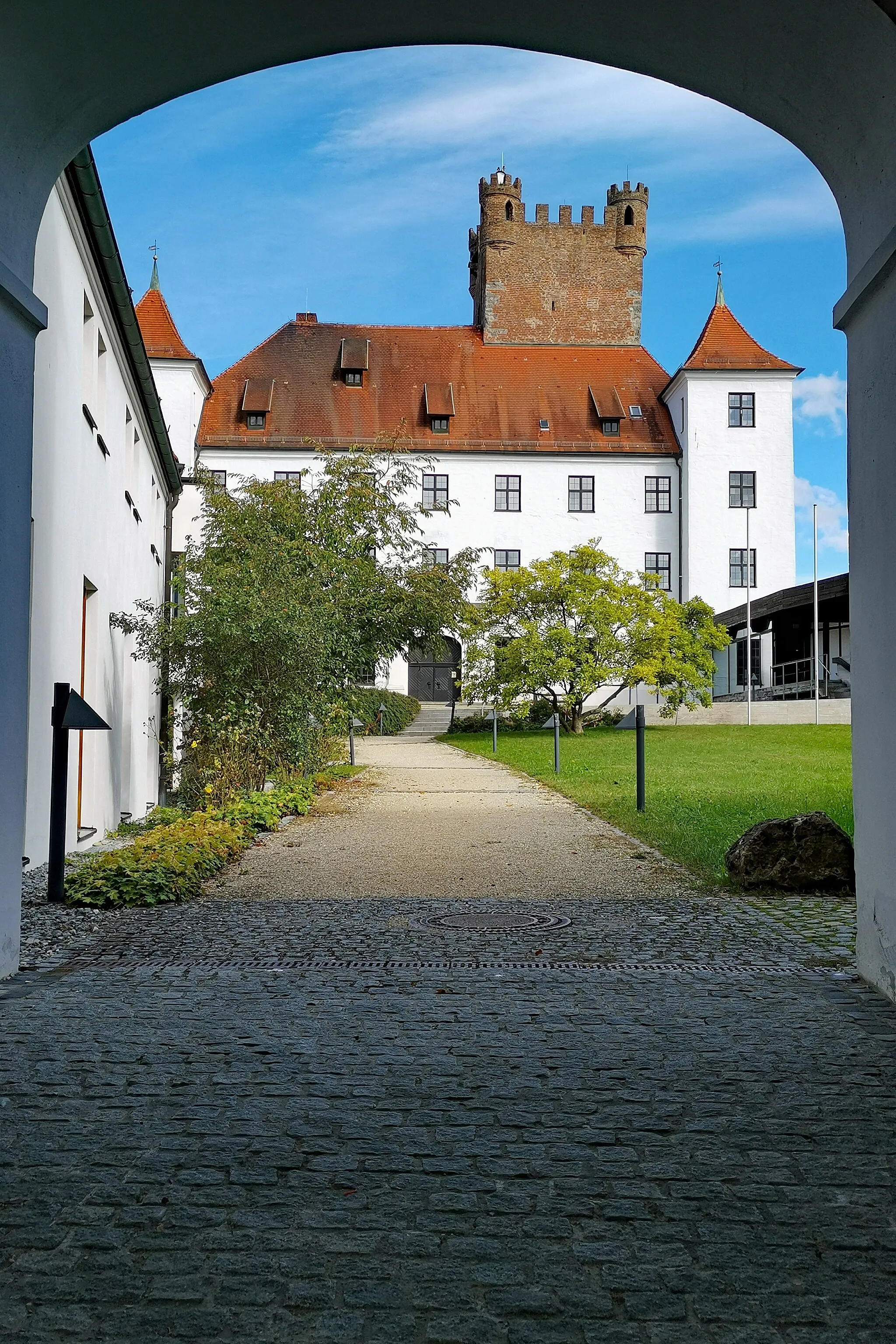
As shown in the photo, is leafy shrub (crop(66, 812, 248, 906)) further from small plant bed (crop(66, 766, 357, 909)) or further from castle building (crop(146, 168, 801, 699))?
castle building (crop(146, 168, 801, 699))

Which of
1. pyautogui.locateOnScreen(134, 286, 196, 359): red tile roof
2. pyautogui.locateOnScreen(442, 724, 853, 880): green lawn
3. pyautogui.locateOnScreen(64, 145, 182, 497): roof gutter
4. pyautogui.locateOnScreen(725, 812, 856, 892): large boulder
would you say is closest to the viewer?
pyautogui.locateOnScreen(725, 812, 856, 892): large boulder

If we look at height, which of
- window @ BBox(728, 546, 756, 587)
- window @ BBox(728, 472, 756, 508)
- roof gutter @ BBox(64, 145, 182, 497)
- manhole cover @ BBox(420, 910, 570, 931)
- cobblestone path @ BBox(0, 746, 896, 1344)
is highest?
window @ BBox(728, 472, 756, 508)

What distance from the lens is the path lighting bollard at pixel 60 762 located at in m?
7.79

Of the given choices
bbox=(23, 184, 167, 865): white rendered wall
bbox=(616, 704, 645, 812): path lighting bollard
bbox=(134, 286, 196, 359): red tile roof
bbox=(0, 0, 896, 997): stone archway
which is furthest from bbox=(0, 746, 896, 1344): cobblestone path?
bbox=(134, 286, 196, 359): red tile roof

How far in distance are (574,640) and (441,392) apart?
21.9 metres

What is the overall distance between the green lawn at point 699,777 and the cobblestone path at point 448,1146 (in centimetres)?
441

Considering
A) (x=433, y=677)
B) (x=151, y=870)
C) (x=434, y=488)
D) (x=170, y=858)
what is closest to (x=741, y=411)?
(x=434, y=488)

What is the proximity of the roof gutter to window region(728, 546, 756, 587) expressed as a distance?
125ft

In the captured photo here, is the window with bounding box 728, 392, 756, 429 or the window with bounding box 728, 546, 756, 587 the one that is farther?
the window with bounding box 728, 546, 756, 587

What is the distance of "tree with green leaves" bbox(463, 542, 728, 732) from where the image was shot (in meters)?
37.1

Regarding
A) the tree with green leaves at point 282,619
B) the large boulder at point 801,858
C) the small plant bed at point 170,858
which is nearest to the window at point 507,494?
the tree with green leaves at point 282,619

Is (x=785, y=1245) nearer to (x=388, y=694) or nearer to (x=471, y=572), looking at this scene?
(x=471, y=572)

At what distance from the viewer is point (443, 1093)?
3.97m

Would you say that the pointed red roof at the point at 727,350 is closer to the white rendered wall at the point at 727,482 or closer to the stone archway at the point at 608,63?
the white rendered wall at the point at 727,482
